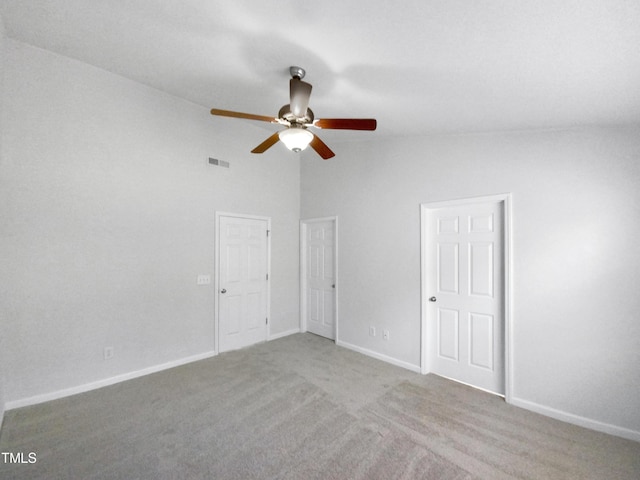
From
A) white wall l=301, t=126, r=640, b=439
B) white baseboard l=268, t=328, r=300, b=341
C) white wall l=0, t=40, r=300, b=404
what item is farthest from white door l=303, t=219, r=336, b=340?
white wall l=0, t=40, r=300, b=404

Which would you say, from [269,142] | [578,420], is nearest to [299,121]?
[269,142]

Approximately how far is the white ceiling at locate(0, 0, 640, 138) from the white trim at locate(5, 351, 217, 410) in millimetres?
3211

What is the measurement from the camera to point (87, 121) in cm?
278

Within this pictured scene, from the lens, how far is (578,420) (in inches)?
91.7

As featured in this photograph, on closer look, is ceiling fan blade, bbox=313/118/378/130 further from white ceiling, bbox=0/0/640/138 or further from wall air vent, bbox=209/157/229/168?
wall air vent, bbox=209/157/229/168

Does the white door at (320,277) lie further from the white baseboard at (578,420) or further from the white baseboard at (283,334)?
the white baseboard at (578,420)

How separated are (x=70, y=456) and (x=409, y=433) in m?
2.49

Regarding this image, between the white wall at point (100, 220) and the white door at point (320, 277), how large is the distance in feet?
4.60

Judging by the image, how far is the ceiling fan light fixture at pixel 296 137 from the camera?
2.03 m

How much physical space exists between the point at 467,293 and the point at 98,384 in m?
4.03

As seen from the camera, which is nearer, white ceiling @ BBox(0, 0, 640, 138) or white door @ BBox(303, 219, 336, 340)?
white ceiling @ BBox(0, 0, 640, 138)

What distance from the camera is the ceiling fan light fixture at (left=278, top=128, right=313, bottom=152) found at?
6.66 ft

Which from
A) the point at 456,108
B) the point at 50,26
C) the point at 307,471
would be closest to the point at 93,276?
the point at 50,26

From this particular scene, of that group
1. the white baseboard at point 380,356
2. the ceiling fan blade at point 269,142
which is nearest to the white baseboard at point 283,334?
the white baseboard at point 380,356
